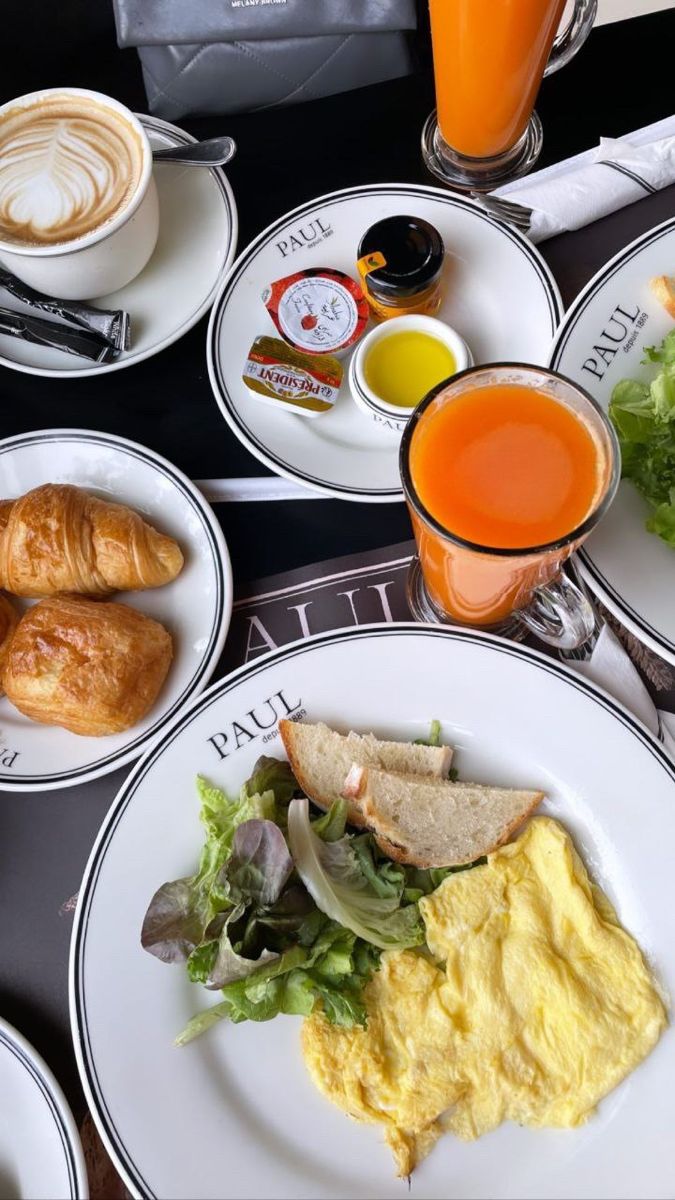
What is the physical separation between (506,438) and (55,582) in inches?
26.3

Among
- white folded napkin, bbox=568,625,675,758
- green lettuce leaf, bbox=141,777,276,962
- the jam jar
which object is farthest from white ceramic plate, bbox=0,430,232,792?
white folded napkin, bbox=568,625,675,758

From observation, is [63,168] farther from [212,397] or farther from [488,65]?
[488,65]

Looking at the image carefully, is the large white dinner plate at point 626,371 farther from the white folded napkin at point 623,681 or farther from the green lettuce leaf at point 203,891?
the green lettuce leaf at point 203,891

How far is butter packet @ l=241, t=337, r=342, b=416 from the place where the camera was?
1.44 metres

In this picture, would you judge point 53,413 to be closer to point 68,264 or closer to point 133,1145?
point 68,264

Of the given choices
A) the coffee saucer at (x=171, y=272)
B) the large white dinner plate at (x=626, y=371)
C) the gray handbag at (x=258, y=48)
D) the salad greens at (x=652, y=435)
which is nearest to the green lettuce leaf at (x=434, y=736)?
the large white dinner plate at (x=626, y=371)

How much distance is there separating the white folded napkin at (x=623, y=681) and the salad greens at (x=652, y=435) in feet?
0.55

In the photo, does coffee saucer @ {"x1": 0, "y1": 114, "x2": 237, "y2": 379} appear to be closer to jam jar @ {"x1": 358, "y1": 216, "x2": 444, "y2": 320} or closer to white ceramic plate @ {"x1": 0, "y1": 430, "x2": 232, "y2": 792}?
white ceramic plate @ {"x1": 0, "y1": 430, "x2": 232, "y2": 792}

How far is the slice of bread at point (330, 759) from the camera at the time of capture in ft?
4.17

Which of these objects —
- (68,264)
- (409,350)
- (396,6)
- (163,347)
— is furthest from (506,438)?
(396,6)

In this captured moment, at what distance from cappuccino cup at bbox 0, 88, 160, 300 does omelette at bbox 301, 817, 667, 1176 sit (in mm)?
1033

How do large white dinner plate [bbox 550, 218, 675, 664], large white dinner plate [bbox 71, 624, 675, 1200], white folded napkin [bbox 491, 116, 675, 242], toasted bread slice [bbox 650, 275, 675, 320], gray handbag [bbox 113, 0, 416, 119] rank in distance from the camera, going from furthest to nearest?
1. gray handbag [bbox 113, 0, 416, 119]
2. white folded napkin [bbox 491, 116, 675, 242]
3. toasted bread slice [bbox 650, 275, 675, 320]
4. large white dinner plate [bbox 550, 218, 675, 664]
5. large white dinner plate [bbox 71, 624, 675, 1200]

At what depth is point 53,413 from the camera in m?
1.55

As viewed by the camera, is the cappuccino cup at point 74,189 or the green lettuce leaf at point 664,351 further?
the cappuccino cup at point 74,189
